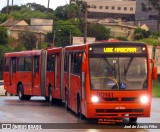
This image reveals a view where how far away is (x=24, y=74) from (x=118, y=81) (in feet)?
47.0

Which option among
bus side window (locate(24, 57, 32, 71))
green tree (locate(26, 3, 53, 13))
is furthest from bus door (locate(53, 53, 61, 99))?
green tree (locate(26, 3, 53, 13))

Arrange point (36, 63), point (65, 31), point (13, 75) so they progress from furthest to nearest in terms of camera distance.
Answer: point (65, 31)
point (13, 75)
point (36, 63)

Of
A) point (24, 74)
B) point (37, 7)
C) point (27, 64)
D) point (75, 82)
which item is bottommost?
point (24, 74)

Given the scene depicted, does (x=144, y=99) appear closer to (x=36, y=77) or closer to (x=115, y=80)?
(x=115, y=80)

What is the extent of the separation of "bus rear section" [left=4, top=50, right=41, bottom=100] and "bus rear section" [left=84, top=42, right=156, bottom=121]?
11631mm

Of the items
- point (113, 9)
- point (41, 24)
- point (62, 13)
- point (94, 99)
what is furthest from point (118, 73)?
point (113, 9)

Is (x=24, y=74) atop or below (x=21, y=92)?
atop

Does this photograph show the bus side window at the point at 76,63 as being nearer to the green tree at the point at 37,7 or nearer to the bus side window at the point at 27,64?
the bus side window at the point at 27,64

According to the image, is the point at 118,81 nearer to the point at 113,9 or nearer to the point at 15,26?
the point at 15,26

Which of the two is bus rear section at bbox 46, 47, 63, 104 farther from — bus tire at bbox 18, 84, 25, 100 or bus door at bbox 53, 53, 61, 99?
bus tire at bbox 18, 84, 25, 100

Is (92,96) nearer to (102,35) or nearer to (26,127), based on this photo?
(26,127)

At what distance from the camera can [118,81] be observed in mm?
19219

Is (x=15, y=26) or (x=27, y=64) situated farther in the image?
(x=15, y=26)

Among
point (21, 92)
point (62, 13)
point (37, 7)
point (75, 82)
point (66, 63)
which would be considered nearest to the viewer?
point (75, 82)
